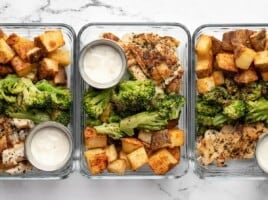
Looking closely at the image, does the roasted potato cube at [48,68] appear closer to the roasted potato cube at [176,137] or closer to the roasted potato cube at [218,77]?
the roasted potato cube at [176,137]

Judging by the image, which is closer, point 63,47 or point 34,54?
point 34,54

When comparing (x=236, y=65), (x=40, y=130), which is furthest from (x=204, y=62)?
(x=40, y=130)

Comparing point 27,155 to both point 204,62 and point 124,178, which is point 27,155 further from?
point 204,62

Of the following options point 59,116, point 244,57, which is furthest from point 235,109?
point 59,116

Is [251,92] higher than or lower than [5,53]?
lower

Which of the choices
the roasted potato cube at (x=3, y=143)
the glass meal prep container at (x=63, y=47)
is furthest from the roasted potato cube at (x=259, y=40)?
the roasted potato cube at (x=3, y=143)

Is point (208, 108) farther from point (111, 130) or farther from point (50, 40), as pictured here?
point (50, 40)
